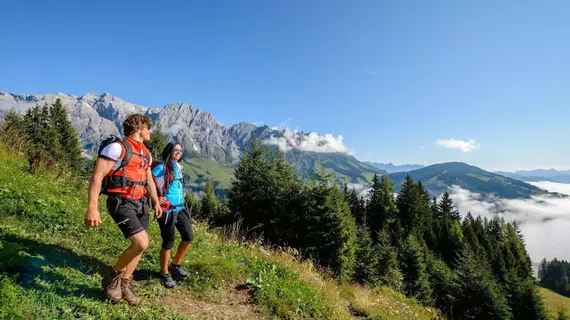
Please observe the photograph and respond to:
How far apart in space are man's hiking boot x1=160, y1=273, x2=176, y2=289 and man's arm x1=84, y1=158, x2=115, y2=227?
2.14 meters

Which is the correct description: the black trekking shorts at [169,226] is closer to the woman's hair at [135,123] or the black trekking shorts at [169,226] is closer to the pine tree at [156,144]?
the woman's hair at [135,123]

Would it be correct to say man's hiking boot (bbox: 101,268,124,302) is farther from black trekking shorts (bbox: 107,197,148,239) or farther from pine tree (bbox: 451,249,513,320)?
pine tree (bbox: 451,249,513,320)

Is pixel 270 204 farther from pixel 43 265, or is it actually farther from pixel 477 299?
pixel 477 299

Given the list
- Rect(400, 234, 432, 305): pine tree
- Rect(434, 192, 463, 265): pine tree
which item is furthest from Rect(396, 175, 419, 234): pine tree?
Rect(400, 234, 432, 305): pine tree

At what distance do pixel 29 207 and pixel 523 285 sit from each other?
2273 inches

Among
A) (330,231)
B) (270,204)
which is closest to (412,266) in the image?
(330,231)

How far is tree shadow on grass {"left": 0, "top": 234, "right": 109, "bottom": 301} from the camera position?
13.7ft

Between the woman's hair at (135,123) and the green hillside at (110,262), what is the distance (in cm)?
235

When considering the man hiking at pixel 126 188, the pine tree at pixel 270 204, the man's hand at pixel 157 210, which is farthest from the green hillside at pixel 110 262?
the pine tree at pixel 270 204

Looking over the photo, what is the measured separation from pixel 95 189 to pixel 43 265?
1.93 meters

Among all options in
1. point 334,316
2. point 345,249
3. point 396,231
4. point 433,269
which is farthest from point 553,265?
point 334,316

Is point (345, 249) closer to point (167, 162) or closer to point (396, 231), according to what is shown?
point (167, 162)

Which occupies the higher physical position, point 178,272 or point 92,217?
point 92,217

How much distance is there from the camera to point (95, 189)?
396cm
